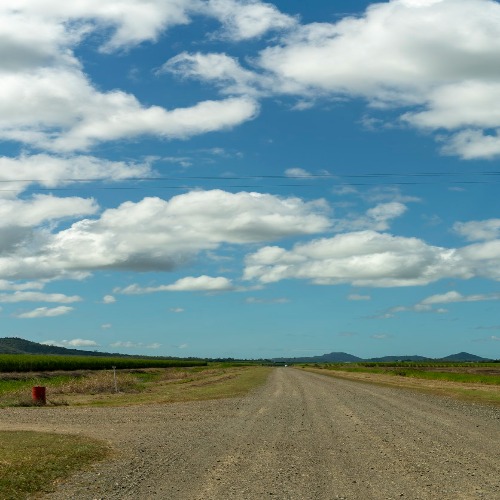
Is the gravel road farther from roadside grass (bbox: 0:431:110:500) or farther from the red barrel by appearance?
the red barrel

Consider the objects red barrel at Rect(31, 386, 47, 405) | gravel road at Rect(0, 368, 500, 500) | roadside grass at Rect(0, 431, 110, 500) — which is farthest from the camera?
red barrel at Rect(31, 386, 47, 405)

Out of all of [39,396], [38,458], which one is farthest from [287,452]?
[39,396]

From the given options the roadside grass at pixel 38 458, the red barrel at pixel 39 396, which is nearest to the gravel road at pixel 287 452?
the roadside grass at pixel 38 458

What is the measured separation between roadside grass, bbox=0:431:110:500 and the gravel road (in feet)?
1.62

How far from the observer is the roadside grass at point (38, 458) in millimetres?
13227

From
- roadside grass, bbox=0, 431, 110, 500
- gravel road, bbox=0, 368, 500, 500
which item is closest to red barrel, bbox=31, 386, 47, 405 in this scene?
gravel road, bbox=0, 368, 500, 500

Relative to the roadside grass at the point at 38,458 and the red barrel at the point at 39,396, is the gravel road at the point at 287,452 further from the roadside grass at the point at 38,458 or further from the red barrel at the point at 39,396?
the red barrel at the point at 39,396

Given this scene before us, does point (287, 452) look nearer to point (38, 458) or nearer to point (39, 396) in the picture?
point (38, 458)

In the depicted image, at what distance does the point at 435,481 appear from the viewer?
1338 centimetres

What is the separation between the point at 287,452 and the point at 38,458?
603 cm

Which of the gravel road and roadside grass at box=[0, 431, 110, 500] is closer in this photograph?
the gravel road

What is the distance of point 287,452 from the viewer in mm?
17469

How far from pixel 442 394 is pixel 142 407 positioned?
1998 centimetres

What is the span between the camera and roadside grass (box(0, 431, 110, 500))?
13.2 meters
